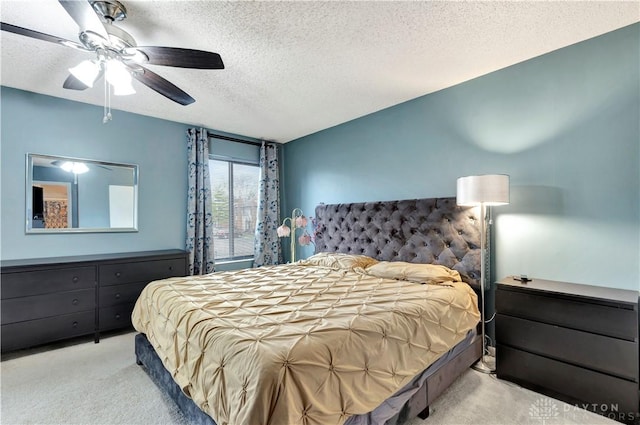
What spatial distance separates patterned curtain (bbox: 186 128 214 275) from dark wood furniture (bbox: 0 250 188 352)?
2.03 feet

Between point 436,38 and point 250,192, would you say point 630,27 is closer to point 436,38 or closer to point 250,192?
point 436,38

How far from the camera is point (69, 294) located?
2.91 metres

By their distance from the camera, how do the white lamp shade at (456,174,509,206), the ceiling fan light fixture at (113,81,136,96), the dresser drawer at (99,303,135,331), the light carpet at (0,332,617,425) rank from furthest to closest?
the dresser drawer at (99,303,135,331) < the white lamp shade at (456,174,509,206) < the ceiling fan light fixture at (113,81,136,96) < the light carpet at (0,332,617,425)

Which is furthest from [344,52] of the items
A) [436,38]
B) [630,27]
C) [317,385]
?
[317,385]

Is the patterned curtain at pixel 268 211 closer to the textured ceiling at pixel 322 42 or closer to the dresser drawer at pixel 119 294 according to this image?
the textured ceiling at pixel 322 42

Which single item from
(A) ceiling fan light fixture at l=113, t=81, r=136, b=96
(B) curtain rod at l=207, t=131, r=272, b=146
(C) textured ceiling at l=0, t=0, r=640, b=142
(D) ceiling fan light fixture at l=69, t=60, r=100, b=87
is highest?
(C) textured ceiling at l=0, t=0, r=640, b=142

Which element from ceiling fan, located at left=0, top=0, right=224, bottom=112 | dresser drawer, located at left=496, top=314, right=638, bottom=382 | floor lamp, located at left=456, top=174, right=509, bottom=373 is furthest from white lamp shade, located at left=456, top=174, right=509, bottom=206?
ceiling fan, located at left=0, top=0, right=224, bottom=112

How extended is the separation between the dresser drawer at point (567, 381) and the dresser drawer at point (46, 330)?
3.86m

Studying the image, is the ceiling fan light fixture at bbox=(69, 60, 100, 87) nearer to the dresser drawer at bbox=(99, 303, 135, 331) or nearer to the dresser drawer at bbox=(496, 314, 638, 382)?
the dresser drawer at bbox=(99, 303, 135, 331)

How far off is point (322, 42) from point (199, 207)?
2854mm

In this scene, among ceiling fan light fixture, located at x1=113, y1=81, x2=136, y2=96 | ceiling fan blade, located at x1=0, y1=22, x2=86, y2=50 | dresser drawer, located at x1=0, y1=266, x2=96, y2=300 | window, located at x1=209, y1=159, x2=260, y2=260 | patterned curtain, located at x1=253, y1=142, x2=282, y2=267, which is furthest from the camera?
patterned curtain, located at x1=253, y1=142, x2=282, y2=267

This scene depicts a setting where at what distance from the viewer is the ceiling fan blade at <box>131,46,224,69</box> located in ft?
5.82

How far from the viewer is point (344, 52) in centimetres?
235

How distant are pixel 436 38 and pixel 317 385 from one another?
239cm
